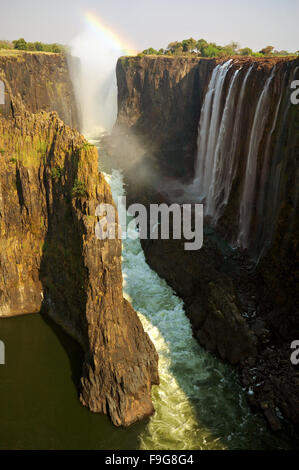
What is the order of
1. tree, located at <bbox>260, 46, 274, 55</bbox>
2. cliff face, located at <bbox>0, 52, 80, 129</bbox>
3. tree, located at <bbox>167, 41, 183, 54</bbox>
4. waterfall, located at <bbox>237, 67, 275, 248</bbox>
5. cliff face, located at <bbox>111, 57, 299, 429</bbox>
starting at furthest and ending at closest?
1. tree, located at <bbox>167, 41, 183, 54</bbox>
2. tree, located at <bbox>260, 46, 274, 55</bbox>
3. cliff face, located at <bbox>0, 52, 80, 129</bbox>
4. waterfall, located at <bbox>237, 67, 275, 248</bbox>
5. cliff face, located at <bbox>111, 57, 299, 429</bbox>

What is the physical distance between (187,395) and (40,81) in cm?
3697

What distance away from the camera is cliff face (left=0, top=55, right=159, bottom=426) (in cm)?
1612

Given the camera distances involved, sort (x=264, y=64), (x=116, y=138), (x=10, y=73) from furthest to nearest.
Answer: (x=116, y=138) < (x=10, y=73) < (x=264, y=64)

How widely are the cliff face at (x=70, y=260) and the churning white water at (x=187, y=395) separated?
989 millimetres

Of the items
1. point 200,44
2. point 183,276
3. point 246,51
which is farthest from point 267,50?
point 183,276

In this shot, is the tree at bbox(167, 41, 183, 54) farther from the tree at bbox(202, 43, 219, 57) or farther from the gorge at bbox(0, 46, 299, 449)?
the gorge at bbox(0, 46, 299, 449)

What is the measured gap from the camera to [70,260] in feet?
63.0

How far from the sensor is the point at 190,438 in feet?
49.6

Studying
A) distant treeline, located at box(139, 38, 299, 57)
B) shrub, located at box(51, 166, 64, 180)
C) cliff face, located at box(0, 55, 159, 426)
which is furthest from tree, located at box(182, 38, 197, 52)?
shrub, located at box(51, 166, 64, 180)

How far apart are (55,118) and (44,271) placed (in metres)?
8.95

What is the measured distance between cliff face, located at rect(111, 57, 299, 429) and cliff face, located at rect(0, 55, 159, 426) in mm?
5120
